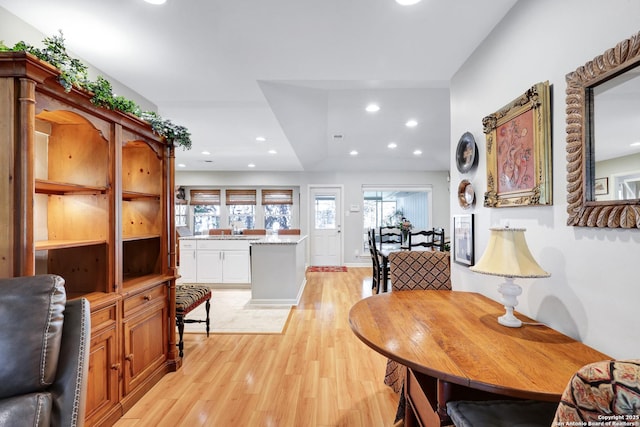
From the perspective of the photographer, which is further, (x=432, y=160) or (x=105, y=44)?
(x=432, y=160)

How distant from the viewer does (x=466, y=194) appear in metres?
2.16

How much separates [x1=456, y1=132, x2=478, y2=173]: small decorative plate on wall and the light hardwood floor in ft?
5.63

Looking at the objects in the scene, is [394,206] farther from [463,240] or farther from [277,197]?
[463,240]

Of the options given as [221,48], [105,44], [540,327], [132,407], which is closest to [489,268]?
[540,327]

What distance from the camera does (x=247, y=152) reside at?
17.6ft

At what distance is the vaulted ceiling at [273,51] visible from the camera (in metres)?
1.63

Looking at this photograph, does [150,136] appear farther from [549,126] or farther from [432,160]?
[432,160]

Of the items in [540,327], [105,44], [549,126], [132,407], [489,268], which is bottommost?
[132,407]

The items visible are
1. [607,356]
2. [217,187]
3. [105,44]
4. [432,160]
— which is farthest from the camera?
[217,187]

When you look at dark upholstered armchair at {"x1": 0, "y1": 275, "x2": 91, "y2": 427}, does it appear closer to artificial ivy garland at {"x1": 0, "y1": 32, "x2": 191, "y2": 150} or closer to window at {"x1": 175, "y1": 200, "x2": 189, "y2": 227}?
artificial ivy garland at {"x1": 0, "y1": 32, "x2": 191, "y2": 150}

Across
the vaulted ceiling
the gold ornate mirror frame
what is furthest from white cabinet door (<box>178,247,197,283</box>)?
the gold ornate mirror frame

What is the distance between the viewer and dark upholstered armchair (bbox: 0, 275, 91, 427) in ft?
3.14

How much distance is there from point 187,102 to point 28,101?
181 centimetres

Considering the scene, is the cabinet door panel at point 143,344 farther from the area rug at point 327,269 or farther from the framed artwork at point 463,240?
the area rug at point 327,269
